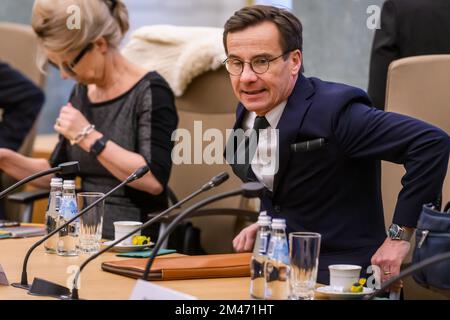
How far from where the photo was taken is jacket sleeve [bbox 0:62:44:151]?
3943 millimetres

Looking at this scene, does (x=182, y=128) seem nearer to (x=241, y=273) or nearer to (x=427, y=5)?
(x=427, y=5)

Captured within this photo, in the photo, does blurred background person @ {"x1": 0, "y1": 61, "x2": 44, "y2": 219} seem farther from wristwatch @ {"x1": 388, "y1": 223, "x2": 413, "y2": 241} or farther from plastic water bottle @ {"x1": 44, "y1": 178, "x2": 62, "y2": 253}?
wristwatch @ {"x1": 388, "y1": 223, "x2": 413, "y2": 241}

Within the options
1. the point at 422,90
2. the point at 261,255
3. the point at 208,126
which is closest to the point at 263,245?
the point at 261,255

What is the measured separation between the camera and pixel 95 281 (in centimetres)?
212

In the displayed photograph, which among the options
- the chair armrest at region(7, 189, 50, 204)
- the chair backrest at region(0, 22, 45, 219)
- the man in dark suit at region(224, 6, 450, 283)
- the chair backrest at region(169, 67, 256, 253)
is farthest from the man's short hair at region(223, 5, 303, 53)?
the chair backrest at region(0, 22, 45, 219)

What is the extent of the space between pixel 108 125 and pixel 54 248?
2.84ft

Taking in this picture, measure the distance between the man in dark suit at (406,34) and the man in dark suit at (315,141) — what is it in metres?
0.69

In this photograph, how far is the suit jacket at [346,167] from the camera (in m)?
2.30

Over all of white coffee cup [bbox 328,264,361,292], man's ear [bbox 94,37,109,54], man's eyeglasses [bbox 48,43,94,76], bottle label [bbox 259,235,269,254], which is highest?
man's ear [bbox 94,37,109,54]

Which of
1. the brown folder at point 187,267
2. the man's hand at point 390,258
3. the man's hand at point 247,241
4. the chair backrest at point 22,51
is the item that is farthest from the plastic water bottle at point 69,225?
the chair backrest at point 22,51

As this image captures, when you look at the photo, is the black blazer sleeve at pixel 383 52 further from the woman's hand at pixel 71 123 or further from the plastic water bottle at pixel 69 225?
the plastic water bottle at pixel 69 225

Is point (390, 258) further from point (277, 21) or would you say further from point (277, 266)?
point (277, 21)

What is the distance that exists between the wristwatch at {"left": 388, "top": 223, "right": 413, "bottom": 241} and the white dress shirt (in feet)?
1.14

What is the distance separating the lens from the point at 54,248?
2.47 meters
